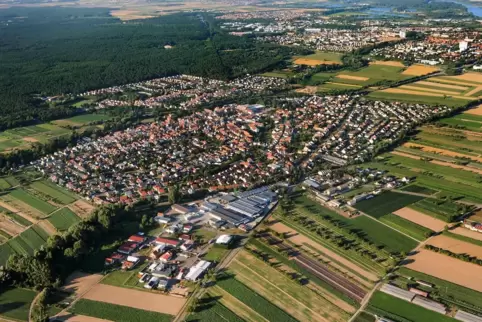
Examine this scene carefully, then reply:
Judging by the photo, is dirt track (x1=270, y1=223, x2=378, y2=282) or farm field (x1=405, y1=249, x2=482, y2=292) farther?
dirt track (x1=270, y1=223, x2=378, y2=282)

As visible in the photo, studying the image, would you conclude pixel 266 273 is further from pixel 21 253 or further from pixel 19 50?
pixel 19 50

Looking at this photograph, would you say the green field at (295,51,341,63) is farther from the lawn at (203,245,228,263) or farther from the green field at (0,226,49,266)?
the green field at (0,226,49,266)

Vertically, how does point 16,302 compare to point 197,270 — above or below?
below

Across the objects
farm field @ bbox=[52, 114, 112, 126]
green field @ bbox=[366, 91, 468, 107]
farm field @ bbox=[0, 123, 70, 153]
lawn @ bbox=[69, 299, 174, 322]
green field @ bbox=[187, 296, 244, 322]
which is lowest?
farm field @ bbox=[0, 123, 70, 153]

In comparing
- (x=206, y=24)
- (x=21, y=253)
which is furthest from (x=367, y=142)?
(x=206, y=24)

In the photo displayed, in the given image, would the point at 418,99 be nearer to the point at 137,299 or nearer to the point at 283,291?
the point at 283,291

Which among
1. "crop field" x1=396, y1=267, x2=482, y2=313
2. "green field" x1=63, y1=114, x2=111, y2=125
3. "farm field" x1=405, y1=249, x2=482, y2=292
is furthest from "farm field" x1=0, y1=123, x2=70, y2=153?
"crop field" x1=396, y1=267, x2=482, y2=313

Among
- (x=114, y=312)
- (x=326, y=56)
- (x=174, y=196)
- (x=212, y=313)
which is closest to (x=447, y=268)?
(x=212, y=313)
